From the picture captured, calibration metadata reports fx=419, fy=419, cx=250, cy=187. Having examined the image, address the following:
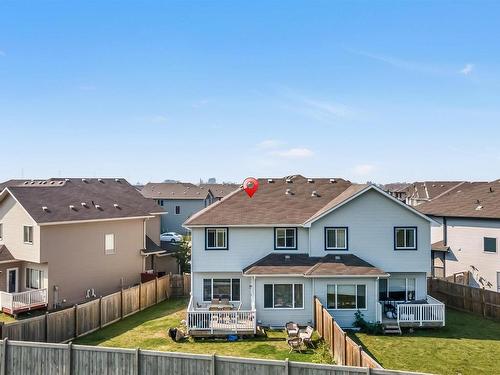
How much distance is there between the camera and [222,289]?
24.4 meters

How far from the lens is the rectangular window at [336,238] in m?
24.2

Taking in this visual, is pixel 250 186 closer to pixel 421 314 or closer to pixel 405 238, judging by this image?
pixel 405 238

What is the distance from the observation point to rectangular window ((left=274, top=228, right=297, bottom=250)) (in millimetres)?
24672

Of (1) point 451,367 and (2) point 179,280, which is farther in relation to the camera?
(2) point 179,280

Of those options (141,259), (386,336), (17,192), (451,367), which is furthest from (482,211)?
(17,192)

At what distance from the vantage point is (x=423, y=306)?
22.0m

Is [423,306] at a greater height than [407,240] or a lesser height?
lesser

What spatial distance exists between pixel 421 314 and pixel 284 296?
7.21 metres

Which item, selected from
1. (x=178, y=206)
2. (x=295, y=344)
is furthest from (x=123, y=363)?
(x=178, y=206)

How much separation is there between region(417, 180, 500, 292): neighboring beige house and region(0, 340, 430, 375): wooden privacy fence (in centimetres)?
2380

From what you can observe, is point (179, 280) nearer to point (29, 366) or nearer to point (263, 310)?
point (263, 310)

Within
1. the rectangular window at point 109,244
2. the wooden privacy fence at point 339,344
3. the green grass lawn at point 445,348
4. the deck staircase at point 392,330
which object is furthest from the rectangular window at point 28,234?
the deck staircase at point 392,330

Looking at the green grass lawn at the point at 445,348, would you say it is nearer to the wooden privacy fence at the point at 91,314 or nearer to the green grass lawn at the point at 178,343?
the green grass lawn at the point at 178,343

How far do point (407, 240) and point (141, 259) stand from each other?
19.6 meters
